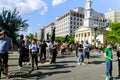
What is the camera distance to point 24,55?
49.9 ft

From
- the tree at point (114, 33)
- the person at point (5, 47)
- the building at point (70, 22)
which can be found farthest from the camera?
the building at point (70, 22)

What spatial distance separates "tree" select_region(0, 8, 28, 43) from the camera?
31258 mm

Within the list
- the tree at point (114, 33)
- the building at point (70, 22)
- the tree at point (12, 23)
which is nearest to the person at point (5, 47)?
the tree at point (12, 23)

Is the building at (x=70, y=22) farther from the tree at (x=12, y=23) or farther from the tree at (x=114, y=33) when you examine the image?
the tree at (x=12, y=23)

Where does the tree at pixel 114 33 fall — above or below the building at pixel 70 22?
below

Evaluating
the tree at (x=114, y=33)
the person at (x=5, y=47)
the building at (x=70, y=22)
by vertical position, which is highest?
the building at (x=70, y=22)

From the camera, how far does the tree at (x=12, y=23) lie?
31.3m

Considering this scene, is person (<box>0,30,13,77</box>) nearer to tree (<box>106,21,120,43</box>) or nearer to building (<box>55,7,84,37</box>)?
tree (<box>106,21,120,43</box>)

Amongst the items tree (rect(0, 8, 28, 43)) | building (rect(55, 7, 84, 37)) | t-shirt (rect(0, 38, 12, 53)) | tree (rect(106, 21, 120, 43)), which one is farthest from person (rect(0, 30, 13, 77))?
building (rect(55, 7, 84, 37))

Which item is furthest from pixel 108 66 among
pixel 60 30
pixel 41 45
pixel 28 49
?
pixel 60 30

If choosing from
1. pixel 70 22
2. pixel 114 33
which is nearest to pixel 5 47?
pixel 114 33

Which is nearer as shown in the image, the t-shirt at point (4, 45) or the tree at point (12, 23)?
the t-shirt at point (4, 45)

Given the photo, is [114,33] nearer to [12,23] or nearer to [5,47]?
[12,23]

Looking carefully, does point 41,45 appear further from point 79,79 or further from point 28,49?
point 79,79
